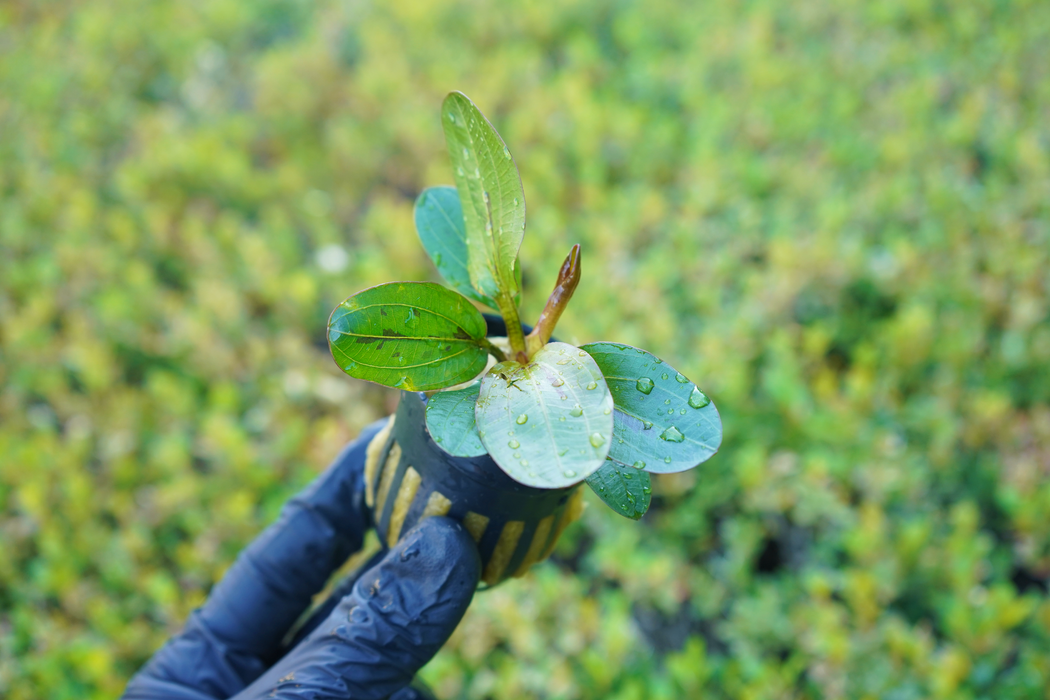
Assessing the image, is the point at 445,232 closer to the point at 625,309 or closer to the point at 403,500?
the point at 403,500

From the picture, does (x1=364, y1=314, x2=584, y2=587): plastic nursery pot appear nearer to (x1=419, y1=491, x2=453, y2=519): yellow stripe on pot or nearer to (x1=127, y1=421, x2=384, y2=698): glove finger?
(x1=419, y1=491, x2=453, y2=519): yellow stripe on pot

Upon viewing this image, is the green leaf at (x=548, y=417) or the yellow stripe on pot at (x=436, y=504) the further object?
→ the yellow stripe on pot at (x=436, y=504)

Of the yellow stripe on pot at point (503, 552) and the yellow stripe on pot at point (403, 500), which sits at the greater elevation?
the yellow stripe on pot at point (403, 500)

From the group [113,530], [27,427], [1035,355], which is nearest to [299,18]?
[27,427]

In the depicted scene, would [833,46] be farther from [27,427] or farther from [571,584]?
[27,427]

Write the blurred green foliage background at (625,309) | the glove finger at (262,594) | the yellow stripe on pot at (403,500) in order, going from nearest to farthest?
the yellow stripe on pot at (403,500), the glove finger at (262,594), the blurred green foliage background at (625,309)

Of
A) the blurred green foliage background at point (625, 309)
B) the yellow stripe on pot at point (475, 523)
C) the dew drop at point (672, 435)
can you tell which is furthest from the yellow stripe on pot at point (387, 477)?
the blurred green foliage background at point (625, 309)

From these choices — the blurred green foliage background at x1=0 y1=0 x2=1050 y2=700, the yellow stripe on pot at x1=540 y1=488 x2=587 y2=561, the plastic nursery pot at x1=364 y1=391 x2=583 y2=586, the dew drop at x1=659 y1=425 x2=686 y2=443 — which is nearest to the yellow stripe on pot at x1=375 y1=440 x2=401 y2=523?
the plastic nursery pot at x1=364 y1=391 x2=583 y2=586

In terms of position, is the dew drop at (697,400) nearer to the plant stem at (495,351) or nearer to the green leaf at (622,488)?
the green leaf at (622,488)
